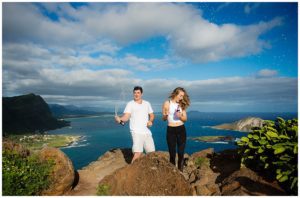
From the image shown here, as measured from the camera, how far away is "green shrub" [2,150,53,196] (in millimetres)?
5578

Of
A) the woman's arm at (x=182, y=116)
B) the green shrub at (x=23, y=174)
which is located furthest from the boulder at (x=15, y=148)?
the woman's arm at (x=182, y=116)

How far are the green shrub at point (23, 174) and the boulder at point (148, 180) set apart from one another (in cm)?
150

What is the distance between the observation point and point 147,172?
6621 mm

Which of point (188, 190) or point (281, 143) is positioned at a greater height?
point (281, 143)

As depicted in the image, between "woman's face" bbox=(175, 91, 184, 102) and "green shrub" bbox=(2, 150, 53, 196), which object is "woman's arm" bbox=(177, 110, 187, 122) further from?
"green shrub" bbox=(2, 150, 53, 196)

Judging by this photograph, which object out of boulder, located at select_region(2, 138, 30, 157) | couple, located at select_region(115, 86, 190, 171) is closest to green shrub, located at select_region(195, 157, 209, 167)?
couple, located at select_region(115, 86, 190, 171)

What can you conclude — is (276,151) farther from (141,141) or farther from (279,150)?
(141,141)

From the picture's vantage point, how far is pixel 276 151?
5.57 metres

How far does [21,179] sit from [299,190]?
18.7 ft

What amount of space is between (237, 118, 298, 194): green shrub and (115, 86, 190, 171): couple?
1.73 meters

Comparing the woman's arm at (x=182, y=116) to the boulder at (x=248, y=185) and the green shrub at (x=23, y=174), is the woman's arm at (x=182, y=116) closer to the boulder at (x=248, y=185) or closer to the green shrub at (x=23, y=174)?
the boulder at (x=248, y=185)

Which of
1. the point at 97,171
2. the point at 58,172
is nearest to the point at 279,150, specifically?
the point at 58,172

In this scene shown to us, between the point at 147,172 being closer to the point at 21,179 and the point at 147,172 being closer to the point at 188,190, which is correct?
the point at 188,190

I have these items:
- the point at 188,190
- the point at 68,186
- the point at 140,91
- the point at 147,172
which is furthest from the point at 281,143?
the point at 68,186
